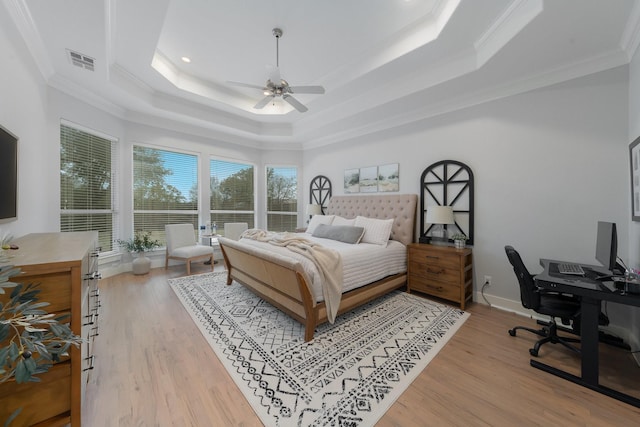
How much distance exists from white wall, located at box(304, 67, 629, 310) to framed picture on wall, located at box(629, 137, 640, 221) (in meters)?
0.17

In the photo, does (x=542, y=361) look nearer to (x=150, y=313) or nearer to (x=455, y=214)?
(x=455, y=214)

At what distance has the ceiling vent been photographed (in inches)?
109

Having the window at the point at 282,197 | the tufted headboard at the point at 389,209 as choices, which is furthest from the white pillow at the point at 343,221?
the window at the point at 282,197

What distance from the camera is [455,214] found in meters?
3.64

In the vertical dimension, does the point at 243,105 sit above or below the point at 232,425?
above

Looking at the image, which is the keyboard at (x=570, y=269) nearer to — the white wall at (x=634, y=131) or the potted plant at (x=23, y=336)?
the white wall at (x=634, y=131)

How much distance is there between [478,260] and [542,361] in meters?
1.45

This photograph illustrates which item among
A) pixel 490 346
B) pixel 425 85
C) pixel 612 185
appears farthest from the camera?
pixel 425 85

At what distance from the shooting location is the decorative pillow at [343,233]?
12.7 feet

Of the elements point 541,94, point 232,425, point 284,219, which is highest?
point 541,94

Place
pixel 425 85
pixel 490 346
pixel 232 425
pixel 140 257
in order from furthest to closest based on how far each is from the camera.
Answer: pixel 140 257
pixel 425 85
pixel 490 346
pixel 232 425

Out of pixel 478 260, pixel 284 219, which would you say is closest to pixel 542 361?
pixel 478 260

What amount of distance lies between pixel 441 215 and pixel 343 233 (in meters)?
1.49

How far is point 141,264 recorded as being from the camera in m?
4.40
